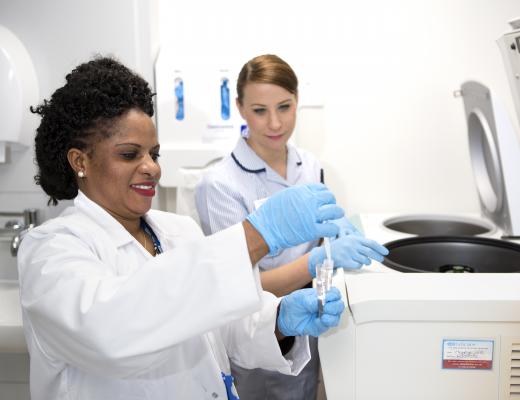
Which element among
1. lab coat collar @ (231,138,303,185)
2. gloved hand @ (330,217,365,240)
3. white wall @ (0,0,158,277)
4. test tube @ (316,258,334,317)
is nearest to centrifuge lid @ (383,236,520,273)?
gloved hand @ (330,217,365,240)

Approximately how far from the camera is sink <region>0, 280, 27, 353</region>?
1536 millimetres

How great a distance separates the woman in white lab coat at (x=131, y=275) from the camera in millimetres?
687

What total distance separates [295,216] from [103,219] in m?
0.39

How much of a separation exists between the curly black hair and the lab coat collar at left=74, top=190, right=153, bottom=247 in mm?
82

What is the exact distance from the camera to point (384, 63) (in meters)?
1.94

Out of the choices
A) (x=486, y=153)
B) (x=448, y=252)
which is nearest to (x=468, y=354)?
(x=448, y=252)

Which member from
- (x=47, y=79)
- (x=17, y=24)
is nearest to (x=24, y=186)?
(x=47, y=79)

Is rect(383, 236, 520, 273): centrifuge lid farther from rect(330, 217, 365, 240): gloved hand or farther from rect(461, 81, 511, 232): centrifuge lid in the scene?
rect(461, 81, 511, 232): centrifuge lid

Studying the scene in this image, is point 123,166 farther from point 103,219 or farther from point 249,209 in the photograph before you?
point 249,209

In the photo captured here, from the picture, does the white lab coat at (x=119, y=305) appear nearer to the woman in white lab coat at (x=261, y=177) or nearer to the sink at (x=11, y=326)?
the woman in white lab coat at (x=261, y=177)

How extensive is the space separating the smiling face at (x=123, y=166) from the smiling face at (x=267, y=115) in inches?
23.7

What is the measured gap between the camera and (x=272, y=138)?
1552 mm

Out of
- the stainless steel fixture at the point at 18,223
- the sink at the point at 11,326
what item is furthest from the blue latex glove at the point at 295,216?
the stainless steel fixture at the point at 18,223

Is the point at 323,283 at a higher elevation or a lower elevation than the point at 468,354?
higher
